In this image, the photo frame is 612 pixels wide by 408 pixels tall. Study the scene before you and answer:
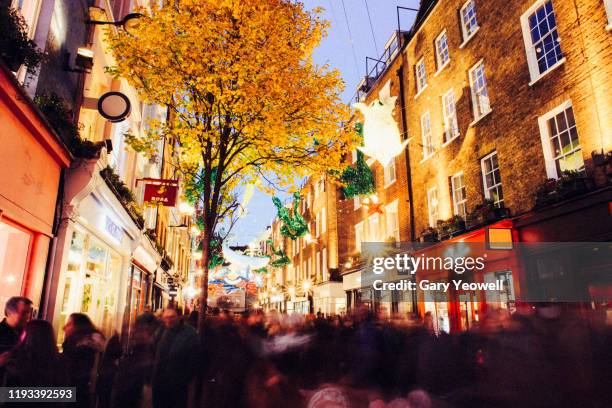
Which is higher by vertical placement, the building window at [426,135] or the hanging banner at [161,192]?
the building window at [426,135]

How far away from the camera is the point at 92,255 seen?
9.94m

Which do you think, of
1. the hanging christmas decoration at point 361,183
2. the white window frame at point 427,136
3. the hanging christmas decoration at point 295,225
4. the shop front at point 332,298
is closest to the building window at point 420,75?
the white window frame at point 427,136

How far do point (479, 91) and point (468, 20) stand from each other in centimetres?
317

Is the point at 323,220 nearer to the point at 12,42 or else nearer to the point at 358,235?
the point at 358,235

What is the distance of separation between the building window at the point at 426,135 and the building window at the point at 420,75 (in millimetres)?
1464

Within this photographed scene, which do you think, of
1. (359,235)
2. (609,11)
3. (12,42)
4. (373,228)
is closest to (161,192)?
(12,42)

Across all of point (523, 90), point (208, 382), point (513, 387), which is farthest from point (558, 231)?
point (208, 382)

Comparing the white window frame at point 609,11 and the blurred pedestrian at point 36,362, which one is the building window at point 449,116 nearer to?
the white window frame at point 609,11

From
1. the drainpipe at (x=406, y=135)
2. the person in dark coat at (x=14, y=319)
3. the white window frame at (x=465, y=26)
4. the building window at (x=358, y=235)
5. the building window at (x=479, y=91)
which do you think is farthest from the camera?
the building window at (x=358, y=235)

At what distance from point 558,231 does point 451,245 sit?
460cm

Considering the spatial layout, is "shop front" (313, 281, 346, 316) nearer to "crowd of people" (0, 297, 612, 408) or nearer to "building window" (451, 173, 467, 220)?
"building window" (451, 173, 467, 220)

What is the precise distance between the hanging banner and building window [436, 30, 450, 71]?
39.8ft

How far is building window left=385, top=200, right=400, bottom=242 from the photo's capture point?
64.2 feet

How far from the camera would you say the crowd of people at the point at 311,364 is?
11.8ft
